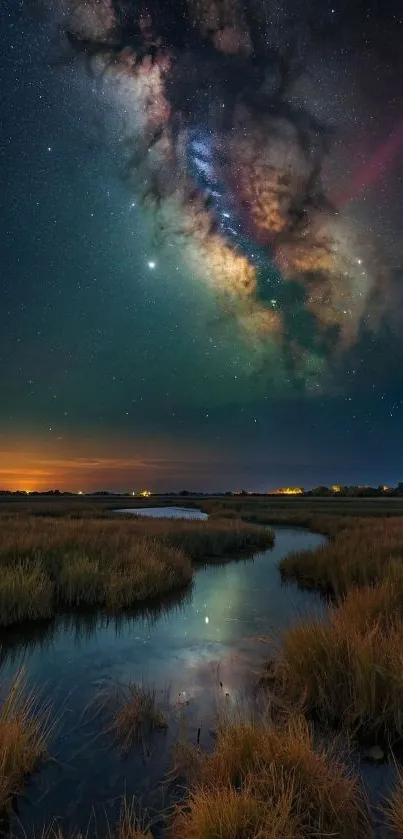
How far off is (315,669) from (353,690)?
0.67 meters

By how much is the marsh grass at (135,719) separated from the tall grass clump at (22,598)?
536 centimetres

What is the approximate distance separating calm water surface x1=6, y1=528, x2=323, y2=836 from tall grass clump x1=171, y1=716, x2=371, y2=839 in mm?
672

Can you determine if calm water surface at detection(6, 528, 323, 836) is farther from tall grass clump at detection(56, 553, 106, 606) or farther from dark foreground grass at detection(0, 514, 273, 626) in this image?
tall grass clump at detection(56, 553, 106, 606)

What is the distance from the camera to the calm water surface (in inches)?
196

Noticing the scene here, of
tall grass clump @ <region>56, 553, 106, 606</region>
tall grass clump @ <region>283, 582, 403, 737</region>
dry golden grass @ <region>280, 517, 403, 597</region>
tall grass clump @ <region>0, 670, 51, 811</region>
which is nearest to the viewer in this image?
tall grass clump @ <region>0, 670, 51, 811</region>

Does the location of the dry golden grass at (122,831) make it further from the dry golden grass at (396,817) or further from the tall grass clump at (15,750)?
the dry golden grass at (396,817)

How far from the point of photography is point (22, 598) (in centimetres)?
1173

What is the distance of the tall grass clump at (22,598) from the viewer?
11367mm

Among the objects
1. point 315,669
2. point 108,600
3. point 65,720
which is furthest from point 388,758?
point 108,600

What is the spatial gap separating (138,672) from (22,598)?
461cm

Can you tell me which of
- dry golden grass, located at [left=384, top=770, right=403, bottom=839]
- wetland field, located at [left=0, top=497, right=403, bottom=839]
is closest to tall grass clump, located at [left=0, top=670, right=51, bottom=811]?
wetland field, located at [left=0, top=497, right=403, bottom=839]

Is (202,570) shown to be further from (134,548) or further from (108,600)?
(108,600)

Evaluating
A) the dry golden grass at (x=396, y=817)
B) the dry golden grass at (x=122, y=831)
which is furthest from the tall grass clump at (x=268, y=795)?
the dry golden grass at (x=122, y=831)

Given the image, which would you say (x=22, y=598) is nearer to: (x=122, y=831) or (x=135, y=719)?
(x=135, y=719)
